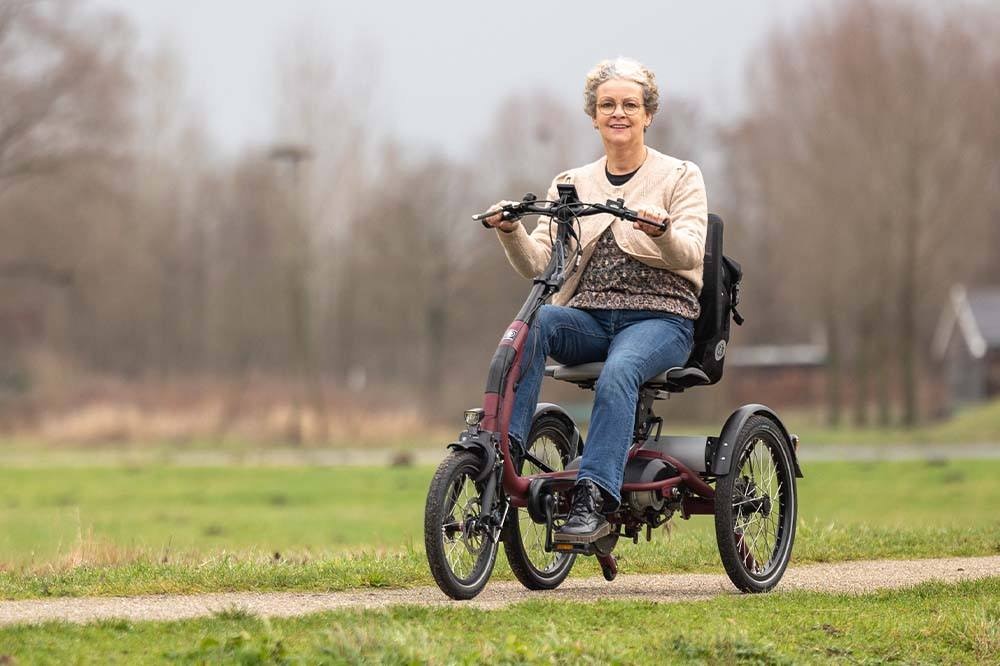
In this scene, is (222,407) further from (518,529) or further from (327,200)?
(518,529)

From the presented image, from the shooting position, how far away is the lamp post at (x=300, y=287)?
34322mm

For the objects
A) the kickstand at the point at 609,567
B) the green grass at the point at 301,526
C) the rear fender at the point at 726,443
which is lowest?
the green grass at the point at 301,526

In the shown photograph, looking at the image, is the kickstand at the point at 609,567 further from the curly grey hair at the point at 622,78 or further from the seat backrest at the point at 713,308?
the curly grey hair at the point at 622,78

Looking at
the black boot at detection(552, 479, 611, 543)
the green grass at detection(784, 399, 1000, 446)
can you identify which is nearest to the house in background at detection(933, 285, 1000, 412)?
the green grass at detection(784, 399, 1000, 446)

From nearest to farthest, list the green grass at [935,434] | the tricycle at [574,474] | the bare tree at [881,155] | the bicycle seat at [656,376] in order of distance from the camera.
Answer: the tricycle at [574,474]
the bicycle seat at [656,376]
the green grass at [935,434]
the bare tree at [881,155]

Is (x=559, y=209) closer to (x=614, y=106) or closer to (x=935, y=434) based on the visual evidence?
(x=614, y=106)

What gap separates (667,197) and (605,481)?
1225 mm

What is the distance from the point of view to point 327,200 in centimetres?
4684

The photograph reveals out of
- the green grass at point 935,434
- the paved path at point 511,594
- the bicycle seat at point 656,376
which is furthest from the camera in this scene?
the green grass at point 935,434

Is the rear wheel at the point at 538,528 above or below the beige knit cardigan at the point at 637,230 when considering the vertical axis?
below

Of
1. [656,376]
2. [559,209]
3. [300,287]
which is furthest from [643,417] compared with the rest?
[300,287]

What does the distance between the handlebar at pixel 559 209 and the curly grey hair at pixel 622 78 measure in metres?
0.49

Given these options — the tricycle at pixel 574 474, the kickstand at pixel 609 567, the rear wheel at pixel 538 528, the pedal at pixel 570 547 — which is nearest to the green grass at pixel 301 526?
the rear wheel at pixel 538 528

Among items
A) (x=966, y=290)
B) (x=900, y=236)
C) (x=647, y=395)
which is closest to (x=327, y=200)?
(x=900, y=236)
